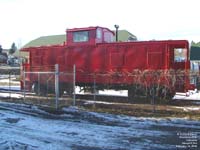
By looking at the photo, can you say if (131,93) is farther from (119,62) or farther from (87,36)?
(87,36)

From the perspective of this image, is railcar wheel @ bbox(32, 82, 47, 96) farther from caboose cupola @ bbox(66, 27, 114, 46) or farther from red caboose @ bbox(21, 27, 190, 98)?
caboose cupola @ bbox(66, 27, 114, 46)

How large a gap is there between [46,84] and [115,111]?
7469 mm

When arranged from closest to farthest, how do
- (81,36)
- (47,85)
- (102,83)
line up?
(102,83) → (47,85) → (81,36)

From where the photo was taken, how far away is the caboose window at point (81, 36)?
819 inches

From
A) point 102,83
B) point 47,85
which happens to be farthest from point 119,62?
point 47,85

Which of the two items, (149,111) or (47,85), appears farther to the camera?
(47,85)

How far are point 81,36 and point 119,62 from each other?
312 centimetres

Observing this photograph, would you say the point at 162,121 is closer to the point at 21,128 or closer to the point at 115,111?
the point at 115,111

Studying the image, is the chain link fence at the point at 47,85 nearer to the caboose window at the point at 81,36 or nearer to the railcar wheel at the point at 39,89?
the railcar wheel at the point at 39,89

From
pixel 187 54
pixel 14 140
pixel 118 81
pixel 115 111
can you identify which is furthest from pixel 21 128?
pixel 187 54

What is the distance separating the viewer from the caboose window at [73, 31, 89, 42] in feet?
68.3

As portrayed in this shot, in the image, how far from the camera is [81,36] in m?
21.0

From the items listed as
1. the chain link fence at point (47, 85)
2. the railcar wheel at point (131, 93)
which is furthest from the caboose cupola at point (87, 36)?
the railcar wheel at point (131, 93)

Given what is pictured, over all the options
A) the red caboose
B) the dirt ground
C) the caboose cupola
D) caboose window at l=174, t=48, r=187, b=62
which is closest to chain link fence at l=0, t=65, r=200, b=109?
the red caboose
